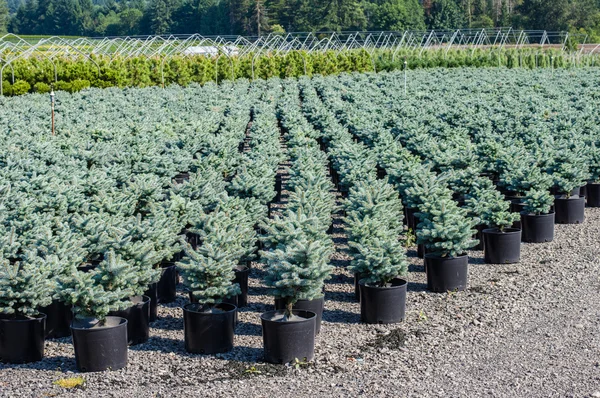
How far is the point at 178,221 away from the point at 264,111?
14271 mm

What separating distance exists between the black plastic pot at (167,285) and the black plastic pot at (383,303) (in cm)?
217

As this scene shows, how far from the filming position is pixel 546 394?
5.73m

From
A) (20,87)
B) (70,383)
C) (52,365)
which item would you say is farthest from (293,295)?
(20,87)

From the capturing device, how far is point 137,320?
702 cm

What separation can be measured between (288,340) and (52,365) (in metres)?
2.11

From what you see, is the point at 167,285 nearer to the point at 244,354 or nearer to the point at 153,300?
the point at 153,300

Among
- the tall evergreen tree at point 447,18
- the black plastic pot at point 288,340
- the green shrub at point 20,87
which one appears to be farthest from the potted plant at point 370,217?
the tall evergreen tree at point 447,18

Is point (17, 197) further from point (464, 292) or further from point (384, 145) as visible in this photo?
point (384, 145)

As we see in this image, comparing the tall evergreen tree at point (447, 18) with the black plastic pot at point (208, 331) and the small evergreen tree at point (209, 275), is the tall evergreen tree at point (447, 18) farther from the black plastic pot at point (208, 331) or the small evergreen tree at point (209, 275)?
the black plastic pot at point (208, 331)


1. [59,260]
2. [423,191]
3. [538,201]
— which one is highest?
[423,191]

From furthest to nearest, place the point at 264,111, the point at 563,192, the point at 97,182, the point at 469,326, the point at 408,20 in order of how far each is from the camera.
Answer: the point at 408,20
the point at 264,111
the point at 563,192
the point at 97,182
the point at 469,326

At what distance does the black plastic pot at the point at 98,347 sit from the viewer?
6.34 meters

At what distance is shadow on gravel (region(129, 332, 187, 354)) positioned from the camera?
6922mm

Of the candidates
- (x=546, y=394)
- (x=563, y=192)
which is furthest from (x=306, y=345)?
(x=563, y=192)
